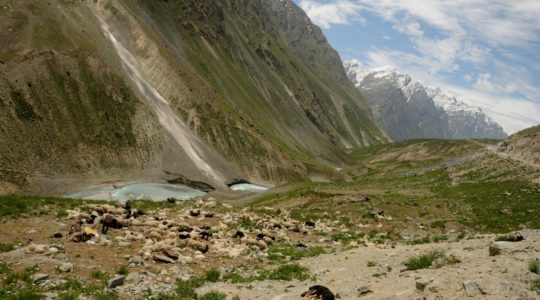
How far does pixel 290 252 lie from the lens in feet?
86.9

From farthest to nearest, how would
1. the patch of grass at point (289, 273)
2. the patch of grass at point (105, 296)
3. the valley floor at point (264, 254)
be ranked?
the patch of grass at point (289, 273) → the patch of grass at point (105, 296) → the valley floor at point (264, 254)

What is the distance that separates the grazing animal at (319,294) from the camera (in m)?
15.7

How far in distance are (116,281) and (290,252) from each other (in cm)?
1104

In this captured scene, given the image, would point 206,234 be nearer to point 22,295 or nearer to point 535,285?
point 22,295

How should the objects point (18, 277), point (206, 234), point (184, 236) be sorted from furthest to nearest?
point (206, 234)
point (184, 236)
point (18, 277)

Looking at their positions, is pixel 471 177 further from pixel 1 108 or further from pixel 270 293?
pixel 1 108

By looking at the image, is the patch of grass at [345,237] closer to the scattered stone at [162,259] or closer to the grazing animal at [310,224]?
the grazing animal at [310,224]

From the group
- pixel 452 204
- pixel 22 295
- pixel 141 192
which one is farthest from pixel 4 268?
pixel 141 192

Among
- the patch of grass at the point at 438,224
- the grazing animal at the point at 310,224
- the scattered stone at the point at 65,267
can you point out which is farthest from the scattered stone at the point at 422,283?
the patch of grass at the point at 438,224

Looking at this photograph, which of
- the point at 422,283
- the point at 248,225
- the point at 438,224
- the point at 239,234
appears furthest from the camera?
the point at 438,224

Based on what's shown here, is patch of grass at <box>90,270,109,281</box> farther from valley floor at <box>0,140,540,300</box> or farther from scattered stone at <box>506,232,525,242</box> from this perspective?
scattered stone at <box>506,232,525,242</box>

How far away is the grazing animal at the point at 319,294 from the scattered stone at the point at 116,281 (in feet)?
22.9

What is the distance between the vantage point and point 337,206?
152 feet

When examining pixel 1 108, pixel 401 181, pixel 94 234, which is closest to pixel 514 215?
pixel 94 234
